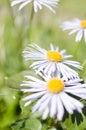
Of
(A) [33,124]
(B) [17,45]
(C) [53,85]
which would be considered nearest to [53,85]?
(C) [53,85]

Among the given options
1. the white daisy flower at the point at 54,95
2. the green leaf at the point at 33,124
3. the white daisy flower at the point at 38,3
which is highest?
the white daisy flower at the point at 38,3

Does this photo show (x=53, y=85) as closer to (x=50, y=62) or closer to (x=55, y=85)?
(x=55, y=85)

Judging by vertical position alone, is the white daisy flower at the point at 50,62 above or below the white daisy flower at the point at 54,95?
above

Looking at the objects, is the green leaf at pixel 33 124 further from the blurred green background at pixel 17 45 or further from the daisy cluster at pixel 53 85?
the blurred green background at pixel 17 45

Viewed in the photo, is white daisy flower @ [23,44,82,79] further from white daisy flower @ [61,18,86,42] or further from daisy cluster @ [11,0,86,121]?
white daisy flower @ [61,18,86,42]

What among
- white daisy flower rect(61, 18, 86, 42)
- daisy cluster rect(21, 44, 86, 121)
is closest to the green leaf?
daisy cluster rect(21, 44, 86, 121)

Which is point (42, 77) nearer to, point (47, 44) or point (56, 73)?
point (56, 73)

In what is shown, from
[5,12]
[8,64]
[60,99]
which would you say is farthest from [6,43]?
[60,99]

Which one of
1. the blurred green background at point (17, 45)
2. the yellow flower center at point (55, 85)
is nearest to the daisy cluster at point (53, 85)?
the yellow flower center at point (55, 85)
